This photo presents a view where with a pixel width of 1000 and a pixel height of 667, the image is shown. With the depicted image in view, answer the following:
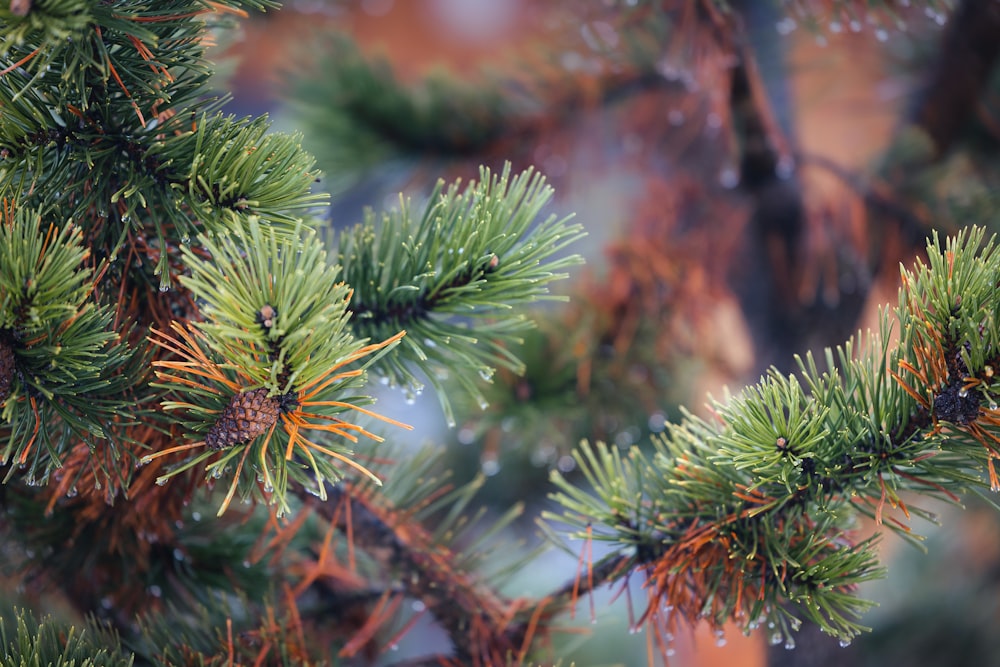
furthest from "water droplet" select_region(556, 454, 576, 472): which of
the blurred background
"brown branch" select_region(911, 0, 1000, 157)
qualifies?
"brown branch" select_region(911, 0, 1000, 157)

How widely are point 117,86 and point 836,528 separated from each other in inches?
14.5

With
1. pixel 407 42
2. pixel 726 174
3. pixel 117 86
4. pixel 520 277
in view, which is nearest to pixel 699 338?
pixel 726 174

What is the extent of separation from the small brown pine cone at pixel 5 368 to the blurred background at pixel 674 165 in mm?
291

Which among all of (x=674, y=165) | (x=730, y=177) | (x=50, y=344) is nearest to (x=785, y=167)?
(x=730, y=177)

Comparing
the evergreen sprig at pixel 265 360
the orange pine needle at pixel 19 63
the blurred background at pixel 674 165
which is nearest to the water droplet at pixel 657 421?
the blurred background at pixel 674 165

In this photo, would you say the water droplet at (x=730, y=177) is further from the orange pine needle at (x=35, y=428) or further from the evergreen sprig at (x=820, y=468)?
the orange pine needle at (x=35, y=428)

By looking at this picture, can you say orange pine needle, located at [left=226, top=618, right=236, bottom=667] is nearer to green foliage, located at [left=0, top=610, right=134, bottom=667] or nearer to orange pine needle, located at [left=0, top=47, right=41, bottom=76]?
green foliage, located at [left=0, top=610, right=134, bottom=667]

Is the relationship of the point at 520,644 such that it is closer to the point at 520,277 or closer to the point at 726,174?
the point at 520,277

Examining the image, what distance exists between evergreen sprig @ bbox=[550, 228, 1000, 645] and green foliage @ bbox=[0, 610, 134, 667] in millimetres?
214

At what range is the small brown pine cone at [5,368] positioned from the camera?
0.27 m

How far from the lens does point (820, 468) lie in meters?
0.31

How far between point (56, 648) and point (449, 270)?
0.77ft

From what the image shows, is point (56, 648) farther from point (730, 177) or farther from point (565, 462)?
point (730, 177)

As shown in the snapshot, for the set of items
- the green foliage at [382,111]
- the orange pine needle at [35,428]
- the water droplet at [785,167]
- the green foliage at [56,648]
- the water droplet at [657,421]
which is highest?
the green foliage at [382,111]
